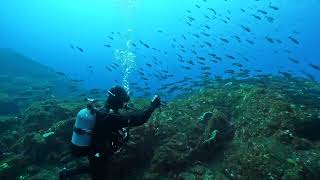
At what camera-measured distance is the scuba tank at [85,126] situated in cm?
661

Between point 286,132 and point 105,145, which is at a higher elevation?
point 286,132

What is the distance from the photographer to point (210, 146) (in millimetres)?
10109

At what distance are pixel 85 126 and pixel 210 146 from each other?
474 centimetres

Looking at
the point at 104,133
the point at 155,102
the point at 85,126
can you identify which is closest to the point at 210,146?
the point at 155,102

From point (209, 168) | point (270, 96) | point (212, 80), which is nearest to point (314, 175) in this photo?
point (209, 168)

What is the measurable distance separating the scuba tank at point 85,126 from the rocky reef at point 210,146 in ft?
10.7

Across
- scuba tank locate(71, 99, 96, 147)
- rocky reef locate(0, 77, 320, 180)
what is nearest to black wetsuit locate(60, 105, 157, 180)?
scuba tank locate(71, 99, 96, 147)

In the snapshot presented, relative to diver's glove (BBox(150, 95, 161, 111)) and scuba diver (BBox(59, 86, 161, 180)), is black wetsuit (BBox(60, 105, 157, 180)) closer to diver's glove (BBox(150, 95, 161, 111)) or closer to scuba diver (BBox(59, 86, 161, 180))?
scuba diver (BBox(59, 86, 161, 180))

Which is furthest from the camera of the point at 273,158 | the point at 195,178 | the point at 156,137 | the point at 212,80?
the point at 212,80

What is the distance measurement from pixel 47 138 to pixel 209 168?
603 centimetres

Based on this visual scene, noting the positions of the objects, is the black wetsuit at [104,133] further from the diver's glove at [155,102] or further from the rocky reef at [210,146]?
the rocky reef at [210,146]

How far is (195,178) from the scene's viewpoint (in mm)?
8984

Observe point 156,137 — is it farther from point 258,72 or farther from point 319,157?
point 258,72

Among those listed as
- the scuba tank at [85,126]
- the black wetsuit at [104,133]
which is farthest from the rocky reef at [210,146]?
the scuba tank at [85,126]
